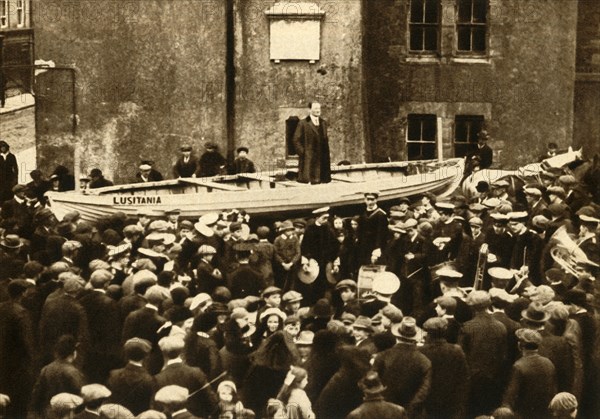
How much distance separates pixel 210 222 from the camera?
11812mm

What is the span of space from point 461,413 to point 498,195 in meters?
4.36

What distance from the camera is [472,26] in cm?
1559

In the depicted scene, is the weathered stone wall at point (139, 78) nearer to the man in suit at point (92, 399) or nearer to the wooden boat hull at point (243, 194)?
the wooden boat hull at point (243, 194)

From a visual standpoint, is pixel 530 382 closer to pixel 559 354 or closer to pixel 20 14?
pixel 559 354

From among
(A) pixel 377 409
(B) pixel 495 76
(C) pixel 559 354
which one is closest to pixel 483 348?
(C) pixel 559 354

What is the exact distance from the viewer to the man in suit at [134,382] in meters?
8.70

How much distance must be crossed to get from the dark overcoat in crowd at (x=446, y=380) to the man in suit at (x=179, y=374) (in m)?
1.89

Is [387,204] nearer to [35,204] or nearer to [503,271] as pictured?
[503,271]

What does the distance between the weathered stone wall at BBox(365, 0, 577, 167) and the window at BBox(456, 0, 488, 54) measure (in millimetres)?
149

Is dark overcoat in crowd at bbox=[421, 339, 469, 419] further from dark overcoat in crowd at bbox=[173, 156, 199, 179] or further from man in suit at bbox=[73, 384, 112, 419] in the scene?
dark overcoat in crowd at bbox=[173, 156, 199, 179]

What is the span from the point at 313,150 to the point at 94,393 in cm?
524

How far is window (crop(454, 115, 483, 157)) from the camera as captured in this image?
1506 cm

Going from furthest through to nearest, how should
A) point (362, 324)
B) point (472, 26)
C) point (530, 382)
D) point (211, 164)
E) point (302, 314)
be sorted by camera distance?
point (472, 26) → point (211, 164) → point (302, 314) → point (362, 324) → point (530, 382)

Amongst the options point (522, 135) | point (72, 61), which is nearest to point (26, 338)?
point (72, 61)
